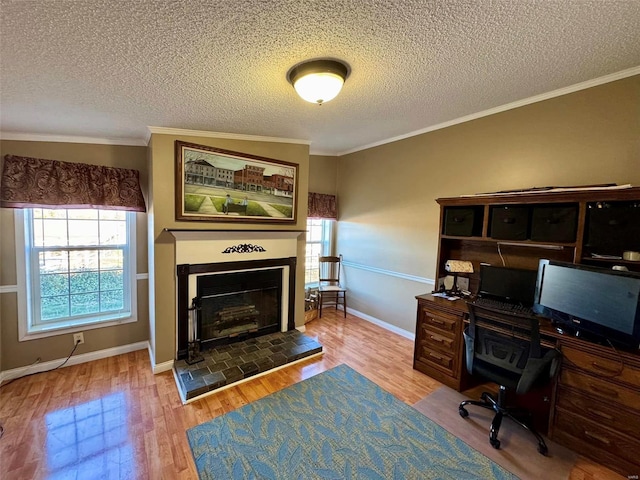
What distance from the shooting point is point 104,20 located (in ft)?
3.94

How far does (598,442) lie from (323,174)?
4.11 metres

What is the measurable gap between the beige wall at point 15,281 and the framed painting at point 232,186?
70cm

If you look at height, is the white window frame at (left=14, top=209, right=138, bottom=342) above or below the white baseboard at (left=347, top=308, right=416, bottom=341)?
above

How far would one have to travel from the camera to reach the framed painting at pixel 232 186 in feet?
8.94

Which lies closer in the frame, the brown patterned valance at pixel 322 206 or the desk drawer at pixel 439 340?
the desk drawer at pixel 439 340

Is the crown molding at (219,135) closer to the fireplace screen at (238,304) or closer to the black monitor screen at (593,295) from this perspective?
the fireplace screen at (238,304)

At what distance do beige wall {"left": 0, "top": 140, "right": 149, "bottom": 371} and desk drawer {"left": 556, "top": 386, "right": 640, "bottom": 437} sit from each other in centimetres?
405

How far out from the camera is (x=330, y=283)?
462 centimetres

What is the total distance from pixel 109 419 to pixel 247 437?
1145 mm

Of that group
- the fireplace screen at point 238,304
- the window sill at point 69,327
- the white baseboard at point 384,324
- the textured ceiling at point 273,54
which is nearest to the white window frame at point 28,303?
the window sill at point 69,327

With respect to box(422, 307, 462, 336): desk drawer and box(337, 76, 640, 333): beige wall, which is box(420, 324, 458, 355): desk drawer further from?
box(337, 76, 640, 333): beige wall

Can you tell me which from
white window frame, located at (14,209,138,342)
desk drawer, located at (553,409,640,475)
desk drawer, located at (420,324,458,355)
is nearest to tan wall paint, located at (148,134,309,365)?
white window frame, located at (14,209,138,342)

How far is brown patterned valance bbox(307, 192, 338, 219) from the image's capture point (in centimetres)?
430

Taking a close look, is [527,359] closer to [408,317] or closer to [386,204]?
A: [408,317]
